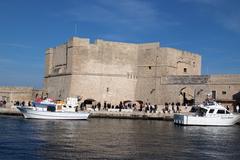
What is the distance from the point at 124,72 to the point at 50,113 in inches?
443

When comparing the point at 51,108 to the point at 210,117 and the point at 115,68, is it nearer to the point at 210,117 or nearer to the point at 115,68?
the point at 115,68

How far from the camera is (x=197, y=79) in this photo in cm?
3631

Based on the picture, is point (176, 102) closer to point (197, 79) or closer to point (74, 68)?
point (197, 79)

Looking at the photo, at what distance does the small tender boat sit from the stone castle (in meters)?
7.48

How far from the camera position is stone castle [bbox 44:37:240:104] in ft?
125

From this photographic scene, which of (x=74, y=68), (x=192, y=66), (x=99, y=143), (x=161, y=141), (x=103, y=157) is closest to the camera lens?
(x=103, y=157)

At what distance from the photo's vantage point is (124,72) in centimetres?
4000

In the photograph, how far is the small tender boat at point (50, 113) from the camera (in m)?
30.5

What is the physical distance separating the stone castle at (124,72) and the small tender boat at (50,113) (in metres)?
7.48

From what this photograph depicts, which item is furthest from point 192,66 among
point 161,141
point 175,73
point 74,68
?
point 161,141

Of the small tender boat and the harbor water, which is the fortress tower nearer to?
the small tender boat

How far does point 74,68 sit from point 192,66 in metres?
11.4

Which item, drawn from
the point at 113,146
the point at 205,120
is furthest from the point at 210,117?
the point at 113,146

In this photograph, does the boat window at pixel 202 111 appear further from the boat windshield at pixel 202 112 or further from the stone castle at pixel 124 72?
the stone castle at pixel 124 72
